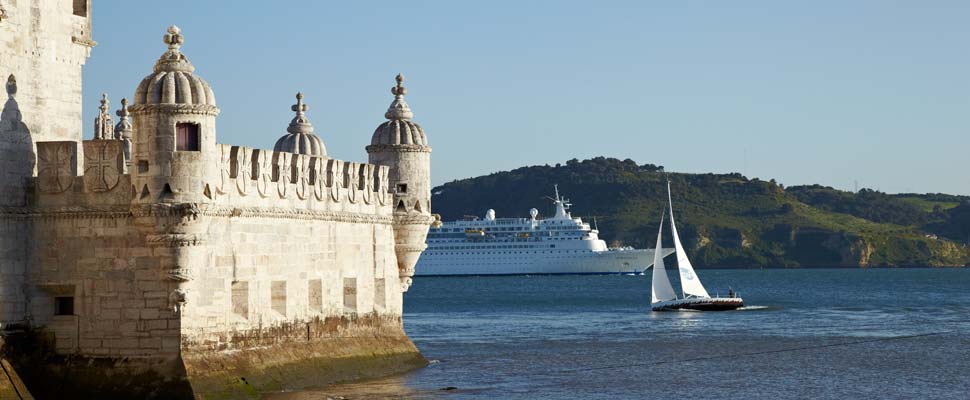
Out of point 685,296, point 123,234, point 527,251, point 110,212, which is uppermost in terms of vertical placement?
point 527,251

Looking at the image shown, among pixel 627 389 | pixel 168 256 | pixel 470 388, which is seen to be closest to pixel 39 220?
pixel 168 256

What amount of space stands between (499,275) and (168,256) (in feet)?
485

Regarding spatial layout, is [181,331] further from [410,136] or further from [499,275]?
[499,275]

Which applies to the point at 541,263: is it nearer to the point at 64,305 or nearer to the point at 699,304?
the point at 699,304

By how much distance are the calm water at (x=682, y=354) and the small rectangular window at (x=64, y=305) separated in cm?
421

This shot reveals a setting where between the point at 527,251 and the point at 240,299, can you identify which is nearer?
the point at 240,299

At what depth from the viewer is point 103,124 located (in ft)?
135

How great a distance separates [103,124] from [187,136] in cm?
1500

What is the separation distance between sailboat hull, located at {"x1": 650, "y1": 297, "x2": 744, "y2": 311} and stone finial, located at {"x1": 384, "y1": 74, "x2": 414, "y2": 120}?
43496 millimetres

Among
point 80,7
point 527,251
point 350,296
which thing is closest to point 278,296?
point 350,296

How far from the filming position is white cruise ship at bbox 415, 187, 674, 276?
17083 cm

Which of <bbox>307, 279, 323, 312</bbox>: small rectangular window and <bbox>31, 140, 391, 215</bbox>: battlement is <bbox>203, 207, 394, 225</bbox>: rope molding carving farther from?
<bbox>307, 279, 323, 312</bbox>: small rectangular window

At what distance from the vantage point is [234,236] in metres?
28.8

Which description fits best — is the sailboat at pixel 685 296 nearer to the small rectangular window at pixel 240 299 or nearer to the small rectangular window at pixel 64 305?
the small rectangular window at pixel 240 299
